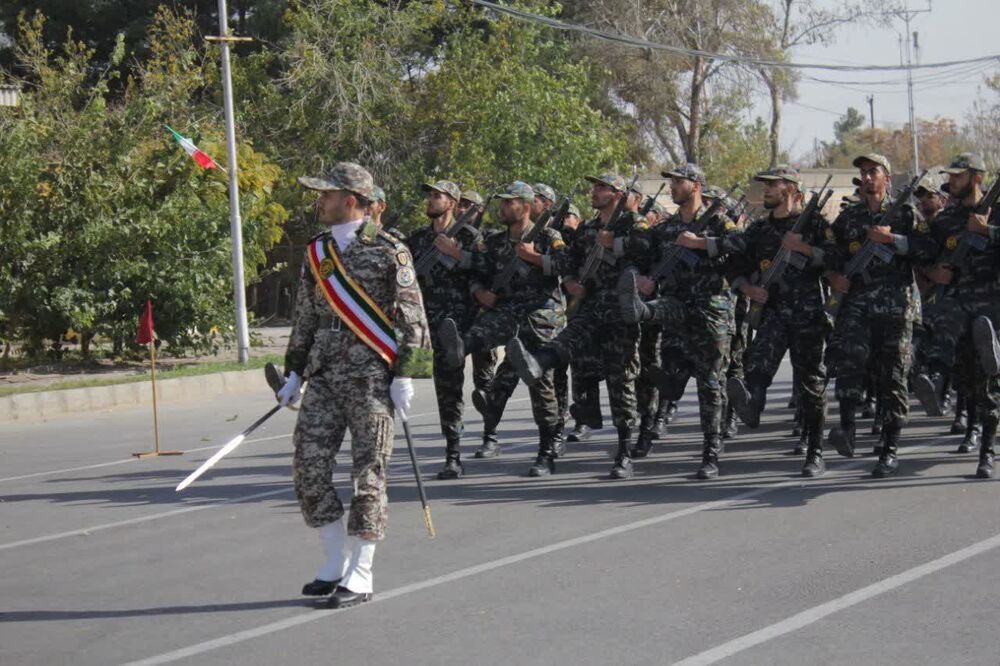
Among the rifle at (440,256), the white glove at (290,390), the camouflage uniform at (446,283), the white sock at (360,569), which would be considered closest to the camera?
the white sock at (360,569)

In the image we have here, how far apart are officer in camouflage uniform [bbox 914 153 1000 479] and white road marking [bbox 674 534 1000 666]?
191cm

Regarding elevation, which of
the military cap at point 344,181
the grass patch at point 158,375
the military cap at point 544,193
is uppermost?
the military cap at point 544,193

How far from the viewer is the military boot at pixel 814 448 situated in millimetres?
9727

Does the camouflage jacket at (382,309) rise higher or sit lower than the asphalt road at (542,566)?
higher

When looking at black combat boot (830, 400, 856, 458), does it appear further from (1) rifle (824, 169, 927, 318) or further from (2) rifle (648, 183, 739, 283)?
(2) rifle (648, 183, 739, 283)

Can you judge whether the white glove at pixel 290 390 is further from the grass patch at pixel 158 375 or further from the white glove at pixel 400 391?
the grass patch at pixel 158 375

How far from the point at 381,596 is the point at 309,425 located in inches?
33.7

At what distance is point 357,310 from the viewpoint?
6887 mm

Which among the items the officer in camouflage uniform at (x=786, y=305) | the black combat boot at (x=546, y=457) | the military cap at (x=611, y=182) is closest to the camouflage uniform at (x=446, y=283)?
the black combat boot at (x=546, y=457)

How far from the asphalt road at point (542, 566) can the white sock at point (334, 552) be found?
21 cm

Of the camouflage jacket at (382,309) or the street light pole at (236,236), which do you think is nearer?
the camouflage jacket at (382,309)

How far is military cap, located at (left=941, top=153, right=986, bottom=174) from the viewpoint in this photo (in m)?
9.71

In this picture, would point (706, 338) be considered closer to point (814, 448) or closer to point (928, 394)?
point (814, 448)

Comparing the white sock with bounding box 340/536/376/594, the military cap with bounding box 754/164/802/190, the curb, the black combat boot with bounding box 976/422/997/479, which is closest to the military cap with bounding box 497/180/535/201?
the military cap with bounding box 754/164/802/190
